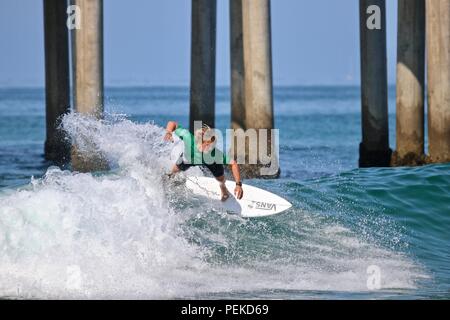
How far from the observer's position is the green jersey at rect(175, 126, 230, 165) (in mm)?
13750

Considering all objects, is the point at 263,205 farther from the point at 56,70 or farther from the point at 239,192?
the point at 56,70

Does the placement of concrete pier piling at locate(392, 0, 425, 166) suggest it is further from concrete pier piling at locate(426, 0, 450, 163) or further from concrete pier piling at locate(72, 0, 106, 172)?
concrete pier piling at locate(72, 0, 106, 172)

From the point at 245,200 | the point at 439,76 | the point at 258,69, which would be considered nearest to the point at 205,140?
the point at 245,200

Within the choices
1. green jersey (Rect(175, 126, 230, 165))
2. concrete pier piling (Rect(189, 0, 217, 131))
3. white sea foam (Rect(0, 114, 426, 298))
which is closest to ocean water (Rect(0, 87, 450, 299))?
white sea foam (Rect(0, 114, 426, 298))

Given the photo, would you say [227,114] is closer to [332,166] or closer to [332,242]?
[332,166]

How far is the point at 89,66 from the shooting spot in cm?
2061

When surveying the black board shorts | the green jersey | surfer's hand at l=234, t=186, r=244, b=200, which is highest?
the green jersey

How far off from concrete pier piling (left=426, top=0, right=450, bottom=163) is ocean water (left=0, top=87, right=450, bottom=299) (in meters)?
3.17

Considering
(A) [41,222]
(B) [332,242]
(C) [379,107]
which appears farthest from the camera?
(C) [379,107]

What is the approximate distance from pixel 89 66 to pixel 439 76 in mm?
6640

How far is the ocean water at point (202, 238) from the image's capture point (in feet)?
37.9

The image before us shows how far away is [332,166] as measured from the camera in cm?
Result: 2831

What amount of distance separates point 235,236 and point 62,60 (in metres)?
14.0

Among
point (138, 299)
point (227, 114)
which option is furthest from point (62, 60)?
point (227, 114)
